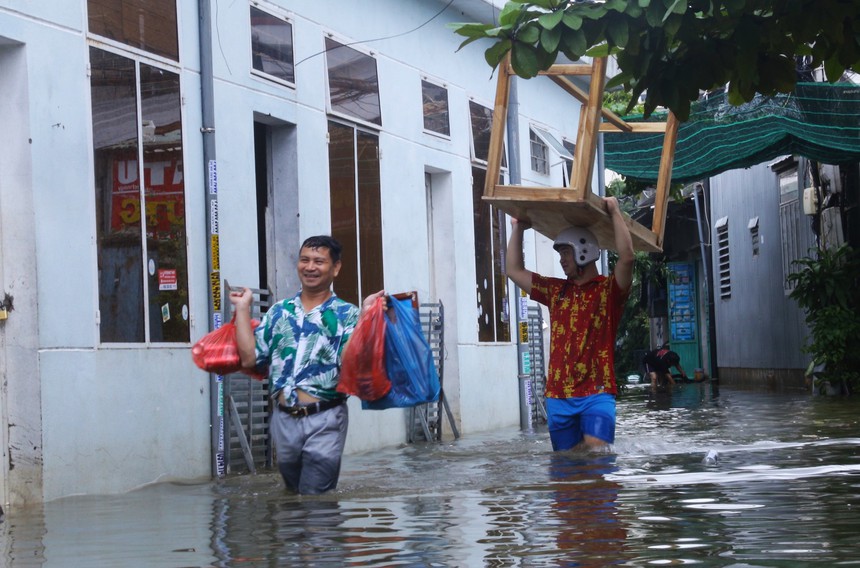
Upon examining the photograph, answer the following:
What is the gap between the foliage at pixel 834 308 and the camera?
67.4ft

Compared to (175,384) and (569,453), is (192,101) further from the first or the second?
(569,453)

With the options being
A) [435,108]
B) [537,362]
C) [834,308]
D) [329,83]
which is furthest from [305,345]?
[834,308]

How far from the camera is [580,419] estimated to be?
892 cm

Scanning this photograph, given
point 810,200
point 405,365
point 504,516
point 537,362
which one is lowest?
point 504,516

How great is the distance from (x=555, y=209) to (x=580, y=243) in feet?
1.40

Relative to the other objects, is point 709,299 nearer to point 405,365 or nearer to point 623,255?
point 623,255

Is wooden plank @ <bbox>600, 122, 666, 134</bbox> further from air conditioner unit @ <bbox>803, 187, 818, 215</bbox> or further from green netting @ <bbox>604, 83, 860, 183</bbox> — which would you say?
air conditioner unit @ <bbox>803, 187, 818, 215</bbox>

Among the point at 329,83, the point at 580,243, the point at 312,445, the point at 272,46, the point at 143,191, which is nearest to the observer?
the point at 312,445

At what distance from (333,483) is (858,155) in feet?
41.9

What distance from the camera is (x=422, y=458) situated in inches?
470

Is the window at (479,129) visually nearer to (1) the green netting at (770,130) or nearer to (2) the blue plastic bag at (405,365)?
(1) the green netting at (770,130)

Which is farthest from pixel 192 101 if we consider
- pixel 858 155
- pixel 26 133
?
pixel 858 155

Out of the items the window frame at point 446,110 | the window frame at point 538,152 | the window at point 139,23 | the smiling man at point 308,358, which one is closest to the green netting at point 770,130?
the window frame at point 538,152

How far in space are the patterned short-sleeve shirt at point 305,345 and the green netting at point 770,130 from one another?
1019 centimetres
